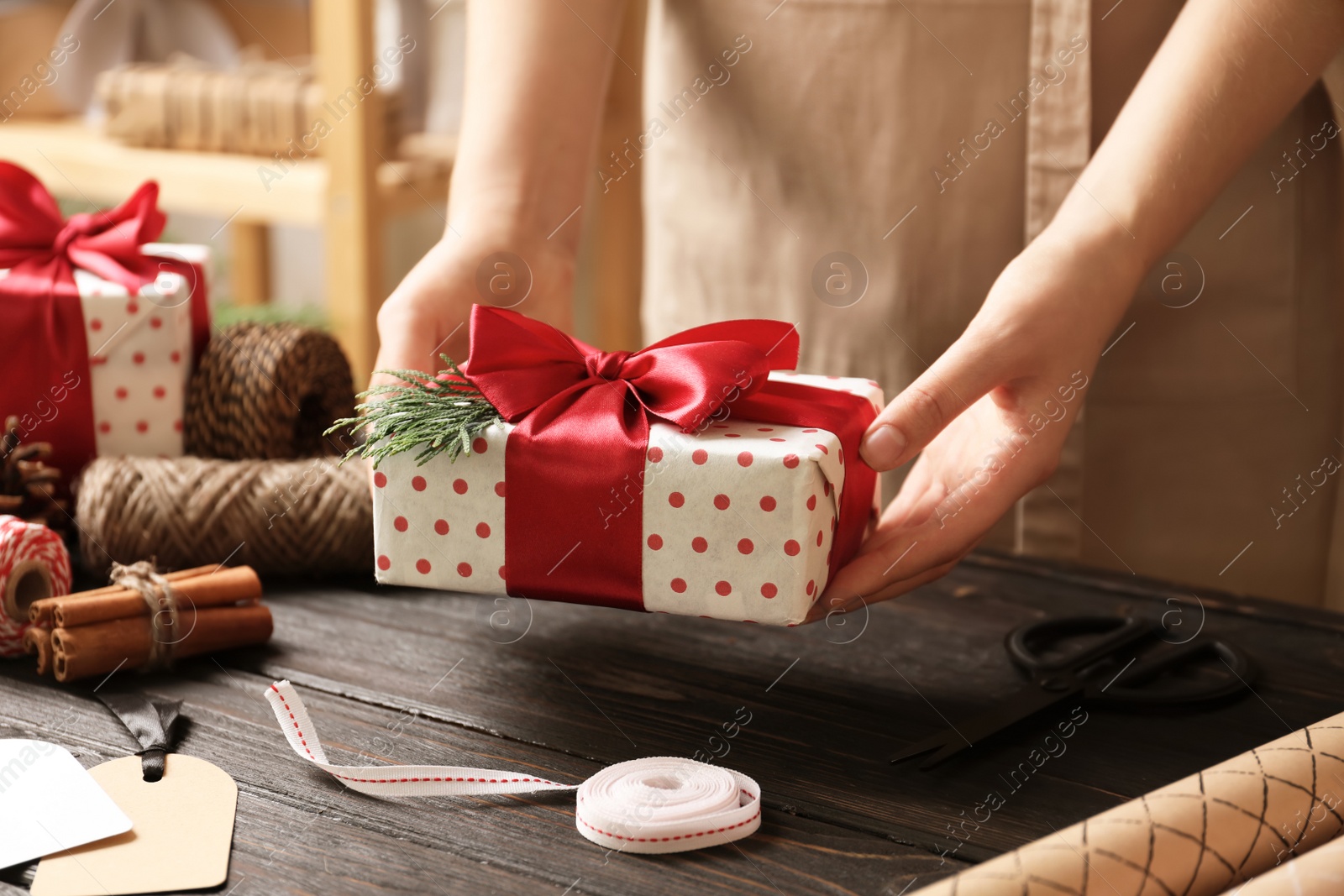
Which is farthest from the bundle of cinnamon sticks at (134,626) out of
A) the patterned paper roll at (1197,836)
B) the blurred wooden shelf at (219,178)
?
the blurred wooden shelf at (219,178)

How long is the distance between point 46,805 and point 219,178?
6.06ft

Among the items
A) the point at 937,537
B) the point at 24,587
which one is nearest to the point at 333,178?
the point at 24,587

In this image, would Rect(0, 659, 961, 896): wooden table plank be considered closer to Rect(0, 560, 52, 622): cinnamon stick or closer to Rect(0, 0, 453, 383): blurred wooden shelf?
Rect(0, 560, 52, 622): cinnamon stick

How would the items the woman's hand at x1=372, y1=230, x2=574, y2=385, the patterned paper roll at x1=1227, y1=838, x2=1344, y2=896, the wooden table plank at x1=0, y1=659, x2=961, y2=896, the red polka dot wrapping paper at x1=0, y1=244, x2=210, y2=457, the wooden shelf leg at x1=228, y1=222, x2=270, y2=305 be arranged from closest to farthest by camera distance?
the patterned paper roll at x1=1227, y1=838, x2=1344, y2=896
the wooden table plank at x1=0, y1=659, x2=961, y2=896
the woman's hand at x1=372, y1=230, x2=574, y2=385
the red polka dot wrapping paper at x1=0, y1=244, x2=210, y2=457
the wooden shelf leg at x1=228, y1=222, x2=270, y2=305

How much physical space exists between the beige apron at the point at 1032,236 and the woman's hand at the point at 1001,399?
25 cm

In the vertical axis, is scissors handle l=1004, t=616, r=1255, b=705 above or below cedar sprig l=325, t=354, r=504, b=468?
below

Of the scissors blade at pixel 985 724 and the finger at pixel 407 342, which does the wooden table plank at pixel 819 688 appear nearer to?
the scissors blade at pixel 985 724

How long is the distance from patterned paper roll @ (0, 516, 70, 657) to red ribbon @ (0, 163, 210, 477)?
0.20 m

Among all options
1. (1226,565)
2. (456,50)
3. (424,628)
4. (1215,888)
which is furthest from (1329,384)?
(456,50)

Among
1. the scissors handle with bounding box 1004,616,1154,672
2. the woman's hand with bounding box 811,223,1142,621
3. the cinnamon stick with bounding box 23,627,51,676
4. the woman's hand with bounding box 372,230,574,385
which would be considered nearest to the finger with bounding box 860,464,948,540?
the woman's hand with bounding box 811,223,1142,621

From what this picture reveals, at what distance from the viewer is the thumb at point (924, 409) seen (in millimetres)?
801

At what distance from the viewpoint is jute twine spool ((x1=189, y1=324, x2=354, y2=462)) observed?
110 centimetres

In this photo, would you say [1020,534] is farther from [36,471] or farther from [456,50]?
[456,50]

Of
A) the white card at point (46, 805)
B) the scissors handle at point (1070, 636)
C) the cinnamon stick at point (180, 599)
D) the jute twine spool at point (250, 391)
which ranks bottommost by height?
the white card at point (46, 805)
